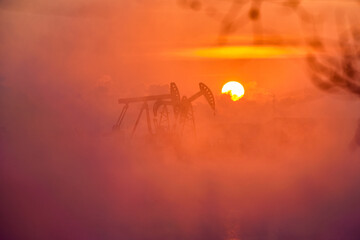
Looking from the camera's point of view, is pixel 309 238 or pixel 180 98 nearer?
pixel 309 238

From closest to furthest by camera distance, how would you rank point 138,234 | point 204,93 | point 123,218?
point 138,234, point 123,218, point 204,93

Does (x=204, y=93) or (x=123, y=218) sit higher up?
(x=204, y=93)

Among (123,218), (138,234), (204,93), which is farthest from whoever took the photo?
(204,93)

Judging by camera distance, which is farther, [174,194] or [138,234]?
[174,194]

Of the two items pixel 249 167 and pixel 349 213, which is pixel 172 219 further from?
pixel 349 213

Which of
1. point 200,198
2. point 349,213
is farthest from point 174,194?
point 349,213

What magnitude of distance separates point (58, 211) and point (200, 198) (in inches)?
52.6

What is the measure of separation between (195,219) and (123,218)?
65cm

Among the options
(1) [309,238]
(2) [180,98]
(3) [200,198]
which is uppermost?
(2) [180,98]

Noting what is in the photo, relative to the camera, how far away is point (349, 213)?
15.2 ft

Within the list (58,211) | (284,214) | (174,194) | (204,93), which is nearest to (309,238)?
(284,214)

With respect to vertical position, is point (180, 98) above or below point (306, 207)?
above

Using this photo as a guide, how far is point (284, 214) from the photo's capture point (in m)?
4.61

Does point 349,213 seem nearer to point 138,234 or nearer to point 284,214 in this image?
point 284,214
